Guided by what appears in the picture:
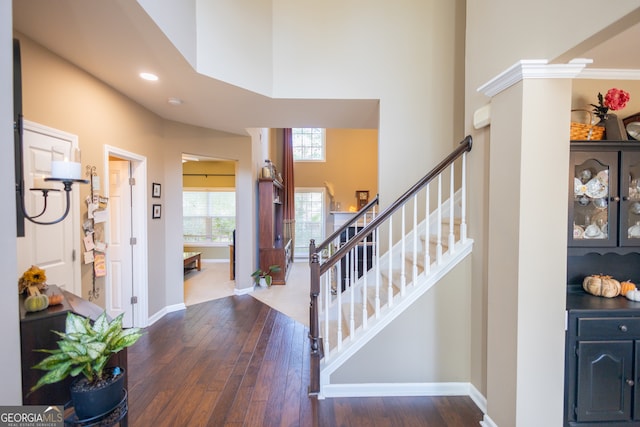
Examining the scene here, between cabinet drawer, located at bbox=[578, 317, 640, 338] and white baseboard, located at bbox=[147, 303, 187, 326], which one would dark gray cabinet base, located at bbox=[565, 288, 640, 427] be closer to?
cabinet drawer, located at bbox=[578, 317, 640, 338]

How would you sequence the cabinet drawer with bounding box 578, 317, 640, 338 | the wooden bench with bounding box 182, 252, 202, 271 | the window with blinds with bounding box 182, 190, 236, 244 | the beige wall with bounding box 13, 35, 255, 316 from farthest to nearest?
the window with blinds with bounding box 182, 190, 236, 244 → the wooden bench with bounding box 182, 252, 202, 271 → the beige wall with bounding box 13, 35, 255, 316 → the cabinet drawer with bounding box 578, 317, 640, 338

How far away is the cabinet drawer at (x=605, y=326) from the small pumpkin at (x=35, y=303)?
3035mm

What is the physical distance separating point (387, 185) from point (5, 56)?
2763 mm

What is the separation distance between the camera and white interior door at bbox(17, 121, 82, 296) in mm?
2010

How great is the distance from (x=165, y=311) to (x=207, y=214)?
14.0 feet

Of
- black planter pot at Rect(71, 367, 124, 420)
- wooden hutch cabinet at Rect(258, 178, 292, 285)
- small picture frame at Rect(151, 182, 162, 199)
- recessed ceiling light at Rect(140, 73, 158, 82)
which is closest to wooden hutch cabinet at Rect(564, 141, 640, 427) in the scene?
black planter pot at Rect(71, 367, 124, 420)

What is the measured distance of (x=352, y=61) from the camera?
9.86ft

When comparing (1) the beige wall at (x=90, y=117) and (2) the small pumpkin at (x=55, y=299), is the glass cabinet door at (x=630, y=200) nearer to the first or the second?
(2) the small pumpkin at (x=55, y=299)

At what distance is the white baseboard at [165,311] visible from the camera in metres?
3.63

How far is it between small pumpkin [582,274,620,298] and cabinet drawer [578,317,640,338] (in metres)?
0.19

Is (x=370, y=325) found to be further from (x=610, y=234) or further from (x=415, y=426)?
(x=610, y=234)

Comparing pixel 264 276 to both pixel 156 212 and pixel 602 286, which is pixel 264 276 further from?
pixel 602 286

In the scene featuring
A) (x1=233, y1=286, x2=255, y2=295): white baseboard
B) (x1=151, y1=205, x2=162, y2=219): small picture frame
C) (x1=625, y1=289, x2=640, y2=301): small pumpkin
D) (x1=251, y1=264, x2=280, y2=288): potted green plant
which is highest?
(x1=151, y1=205, x2=162, y2=219): small picture frame

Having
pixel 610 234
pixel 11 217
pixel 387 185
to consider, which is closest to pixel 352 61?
pixel 387 185
